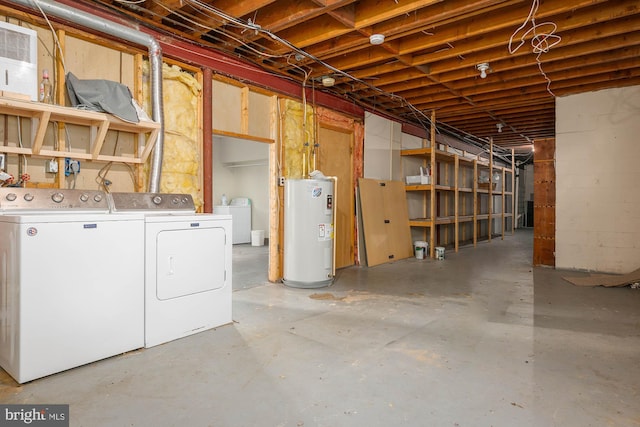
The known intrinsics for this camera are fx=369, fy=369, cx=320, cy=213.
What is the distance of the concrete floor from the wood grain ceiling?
268cm

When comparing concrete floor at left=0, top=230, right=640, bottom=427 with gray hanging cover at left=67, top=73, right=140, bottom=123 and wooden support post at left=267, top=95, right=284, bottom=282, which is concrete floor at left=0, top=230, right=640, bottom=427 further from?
gray hanging cover at left=67, top=73, right=140, bottom=123

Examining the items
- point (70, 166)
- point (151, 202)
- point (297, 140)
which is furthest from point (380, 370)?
point (297, 140)

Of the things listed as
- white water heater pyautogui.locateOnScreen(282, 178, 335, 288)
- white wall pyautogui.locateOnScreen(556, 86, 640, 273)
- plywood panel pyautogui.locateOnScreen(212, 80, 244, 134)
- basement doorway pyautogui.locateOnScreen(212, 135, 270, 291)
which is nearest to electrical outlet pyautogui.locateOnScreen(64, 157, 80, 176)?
plywood panel pyautogui.locateOnScreen(212, 80, 244, 134)

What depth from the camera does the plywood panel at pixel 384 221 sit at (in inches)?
232

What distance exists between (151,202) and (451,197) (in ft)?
23.9

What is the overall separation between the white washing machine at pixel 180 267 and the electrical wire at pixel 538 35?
3.24 m

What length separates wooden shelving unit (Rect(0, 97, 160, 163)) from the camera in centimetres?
248

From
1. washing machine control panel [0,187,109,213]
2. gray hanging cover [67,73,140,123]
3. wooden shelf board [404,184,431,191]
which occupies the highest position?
gray hanging cover [67,73,140,123]

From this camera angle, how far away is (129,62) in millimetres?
3266

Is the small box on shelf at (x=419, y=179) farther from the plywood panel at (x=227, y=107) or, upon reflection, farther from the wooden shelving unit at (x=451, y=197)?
the plywood panel at (x=227, y=107)

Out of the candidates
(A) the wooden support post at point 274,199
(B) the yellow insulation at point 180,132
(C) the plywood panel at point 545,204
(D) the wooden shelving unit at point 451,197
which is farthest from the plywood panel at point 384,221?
(B) the yellow insulation at point 180,132

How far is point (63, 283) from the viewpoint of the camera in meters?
2.19

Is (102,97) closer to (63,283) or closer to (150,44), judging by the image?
(150,44)

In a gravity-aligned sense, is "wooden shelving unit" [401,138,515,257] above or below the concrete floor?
above
